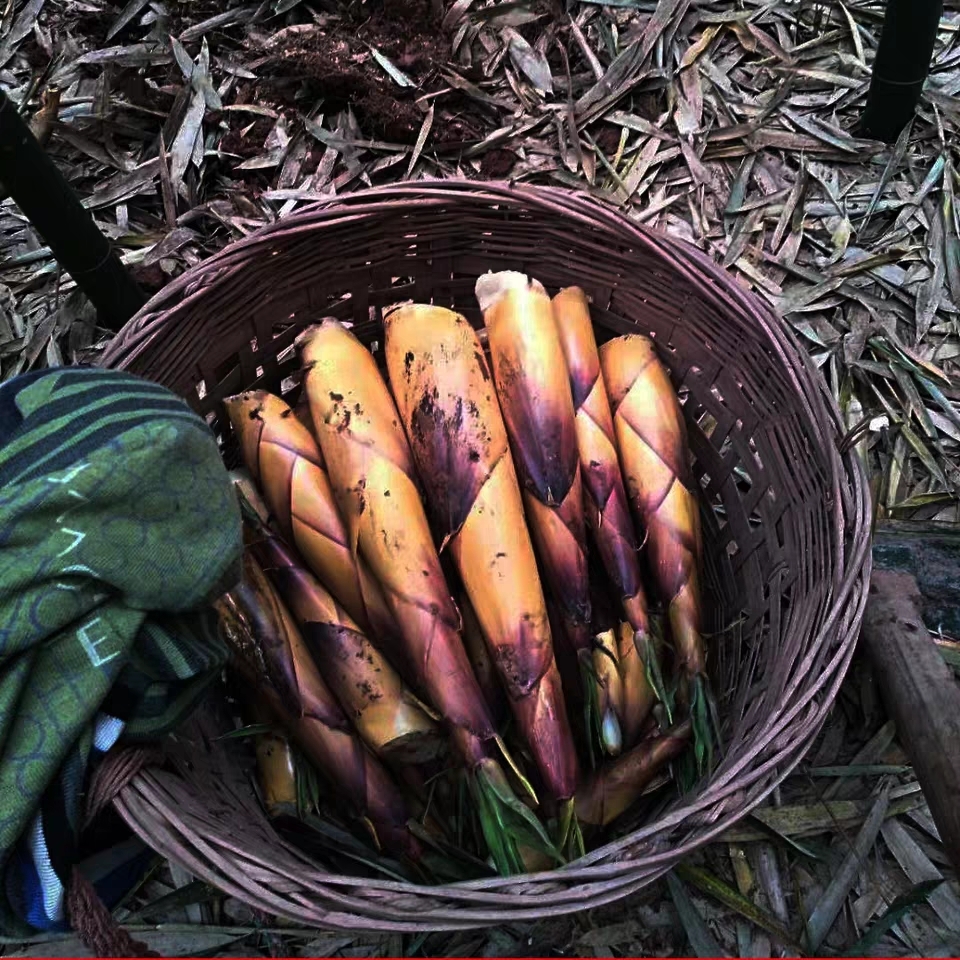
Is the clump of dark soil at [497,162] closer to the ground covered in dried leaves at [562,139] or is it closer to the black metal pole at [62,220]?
the ground covered in dried leaves at [562,139]

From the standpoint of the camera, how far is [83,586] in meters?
0.70

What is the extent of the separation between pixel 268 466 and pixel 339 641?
0.22 m

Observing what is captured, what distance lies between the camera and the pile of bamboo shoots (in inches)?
37.1

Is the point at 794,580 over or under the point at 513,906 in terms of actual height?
under

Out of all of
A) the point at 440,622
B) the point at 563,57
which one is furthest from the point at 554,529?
the point at 563,57

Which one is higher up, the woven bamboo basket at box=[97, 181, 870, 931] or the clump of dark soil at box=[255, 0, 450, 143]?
the clump of dark soil at box=[255, 0, 450, 143]

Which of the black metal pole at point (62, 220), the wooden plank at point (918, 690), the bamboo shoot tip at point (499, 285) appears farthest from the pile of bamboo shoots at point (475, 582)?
the black metal pole at point (62, 220)

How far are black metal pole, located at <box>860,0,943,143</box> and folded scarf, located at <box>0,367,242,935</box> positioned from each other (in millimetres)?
1268

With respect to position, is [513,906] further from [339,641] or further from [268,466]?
[268,466]

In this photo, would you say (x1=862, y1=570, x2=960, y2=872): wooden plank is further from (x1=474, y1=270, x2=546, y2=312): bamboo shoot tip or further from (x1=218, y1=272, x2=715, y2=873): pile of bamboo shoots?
(x1=474, y1=270, x2=546, y2=312): bamboo shoot tip

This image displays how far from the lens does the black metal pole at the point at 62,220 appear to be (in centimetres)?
112

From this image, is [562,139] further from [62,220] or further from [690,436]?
[62,220]

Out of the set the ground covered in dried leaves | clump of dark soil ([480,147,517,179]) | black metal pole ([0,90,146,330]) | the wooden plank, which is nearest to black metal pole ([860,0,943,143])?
the ground covered in dried leaves

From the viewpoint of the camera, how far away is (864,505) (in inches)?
33.7
